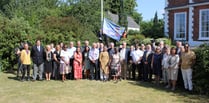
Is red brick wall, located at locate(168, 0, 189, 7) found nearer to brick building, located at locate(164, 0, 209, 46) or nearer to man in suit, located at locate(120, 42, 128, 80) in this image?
brick building, located at locate(164, 0, 209, 46)

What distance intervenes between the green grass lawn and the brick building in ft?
45.5

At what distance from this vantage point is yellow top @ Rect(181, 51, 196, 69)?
13.4 m

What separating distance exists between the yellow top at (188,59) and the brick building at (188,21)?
1390cm

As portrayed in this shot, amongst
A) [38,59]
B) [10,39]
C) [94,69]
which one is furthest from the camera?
[10,39]

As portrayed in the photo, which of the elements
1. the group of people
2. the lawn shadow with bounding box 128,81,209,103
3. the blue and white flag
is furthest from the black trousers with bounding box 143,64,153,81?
→ the blue and white flag

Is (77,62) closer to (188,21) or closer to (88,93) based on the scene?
(88,93)

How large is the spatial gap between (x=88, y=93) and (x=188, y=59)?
3.64 meters

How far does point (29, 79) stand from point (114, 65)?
3595mm

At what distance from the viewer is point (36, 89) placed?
13789mm

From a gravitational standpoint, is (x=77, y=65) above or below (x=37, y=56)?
below

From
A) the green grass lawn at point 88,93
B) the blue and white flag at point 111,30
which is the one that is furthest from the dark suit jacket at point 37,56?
the blue and white flag at point 111,30

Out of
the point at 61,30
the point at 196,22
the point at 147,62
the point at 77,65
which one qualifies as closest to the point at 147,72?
the point at 147,62

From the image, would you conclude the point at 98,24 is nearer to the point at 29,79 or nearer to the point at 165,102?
the point at 29,79

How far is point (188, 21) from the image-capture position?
2905cm
